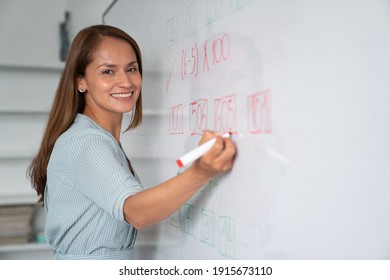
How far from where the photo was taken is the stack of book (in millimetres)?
2178

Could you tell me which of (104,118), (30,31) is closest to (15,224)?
(30,31)

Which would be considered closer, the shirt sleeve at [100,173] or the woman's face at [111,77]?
the shirt sleeve at [100,173]

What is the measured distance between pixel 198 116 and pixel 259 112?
0.23 metres

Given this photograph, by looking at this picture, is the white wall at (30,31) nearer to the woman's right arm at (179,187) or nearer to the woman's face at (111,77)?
the woman's face at (111,77)

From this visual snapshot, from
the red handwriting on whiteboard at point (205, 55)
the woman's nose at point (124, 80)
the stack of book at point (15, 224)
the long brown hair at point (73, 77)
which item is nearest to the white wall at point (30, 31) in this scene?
the stack of book at point (15, 224)

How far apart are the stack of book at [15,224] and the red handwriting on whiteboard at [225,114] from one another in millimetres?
1786

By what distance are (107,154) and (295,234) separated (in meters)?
0.41

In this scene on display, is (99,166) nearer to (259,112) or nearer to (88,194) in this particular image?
(88,194)

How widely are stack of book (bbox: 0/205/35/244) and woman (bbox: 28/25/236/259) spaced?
113cm

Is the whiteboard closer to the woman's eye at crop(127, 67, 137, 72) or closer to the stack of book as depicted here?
the woman's eye at crop(127, 67, 137, 72)

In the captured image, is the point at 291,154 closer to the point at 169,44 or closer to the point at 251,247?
the point at 251,247

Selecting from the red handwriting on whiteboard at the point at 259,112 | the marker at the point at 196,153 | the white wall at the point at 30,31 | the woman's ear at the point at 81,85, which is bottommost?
the marker at the point at 196,153

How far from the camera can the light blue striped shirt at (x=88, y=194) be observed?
79cm
